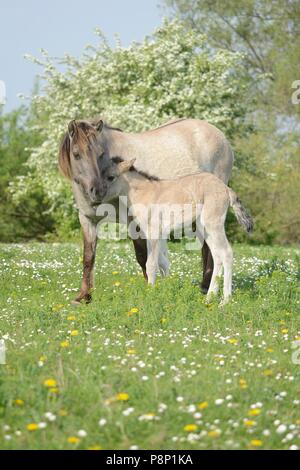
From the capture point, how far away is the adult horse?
1066 cm

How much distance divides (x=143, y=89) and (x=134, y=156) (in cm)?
2037

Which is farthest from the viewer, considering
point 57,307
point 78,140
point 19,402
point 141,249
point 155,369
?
point 141,249

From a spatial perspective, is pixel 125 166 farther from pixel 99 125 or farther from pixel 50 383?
pixel 50 383

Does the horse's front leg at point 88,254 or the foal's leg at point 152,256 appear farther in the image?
the horse's front leg at point 88,254

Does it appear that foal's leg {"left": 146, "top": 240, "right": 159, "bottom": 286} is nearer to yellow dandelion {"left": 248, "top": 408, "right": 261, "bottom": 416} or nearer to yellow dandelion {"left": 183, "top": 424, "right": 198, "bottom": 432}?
yellow dandelion {"left": 248, "top": 408, "right": 261, "bottom": 416}

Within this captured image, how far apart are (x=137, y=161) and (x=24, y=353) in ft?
16.7

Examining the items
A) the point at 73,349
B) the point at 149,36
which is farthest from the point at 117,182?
the point at 149,36

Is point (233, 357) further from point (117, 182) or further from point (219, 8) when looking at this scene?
point (219, 8)

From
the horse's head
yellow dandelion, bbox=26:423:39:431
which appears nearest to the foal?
the horse's head

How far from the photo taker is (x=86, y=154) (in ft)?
34.7

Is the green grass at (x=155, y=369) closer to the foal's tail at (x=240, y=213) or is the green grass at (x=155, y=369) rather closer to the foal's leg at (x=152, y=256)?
the foal's leg at (x=152, y=256)

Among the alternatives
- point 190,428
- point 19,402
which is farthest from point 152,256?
point 190,428

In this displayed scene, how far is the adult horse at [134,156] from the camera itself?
35.0 feet

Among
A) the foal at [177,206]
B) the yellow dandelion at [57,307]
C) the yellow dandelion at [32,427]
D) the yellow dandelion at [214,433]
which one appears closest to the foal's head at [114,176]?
the foal at [177,206]
